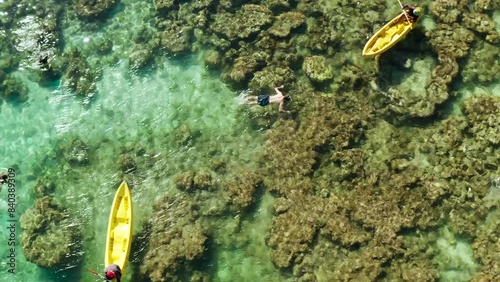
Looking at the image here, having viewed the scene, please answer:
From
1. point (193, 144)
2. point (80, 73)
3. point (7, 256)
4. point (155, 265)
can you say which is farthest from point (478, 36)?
point (7, 256)

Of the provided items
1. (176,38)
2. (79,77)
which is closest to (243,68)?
(176,38)

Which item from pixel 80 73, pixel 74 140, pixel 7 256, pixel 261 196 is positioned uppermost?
pixel 80 73

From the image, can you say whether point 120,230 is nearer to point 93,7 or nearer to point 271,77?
point 271,77

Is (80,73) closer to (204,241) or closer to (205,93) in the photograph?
(205,93)

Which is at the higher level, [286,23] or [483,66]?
[286,23]

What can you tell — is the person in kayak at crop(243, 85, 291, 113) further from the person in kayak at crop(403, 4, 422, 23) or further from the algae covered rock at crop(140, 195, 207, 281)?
the person in kayak at crop(403, 4, 422, 23)
